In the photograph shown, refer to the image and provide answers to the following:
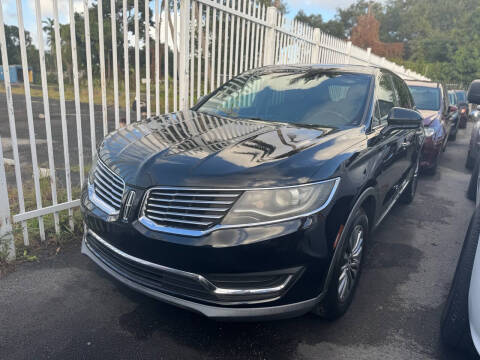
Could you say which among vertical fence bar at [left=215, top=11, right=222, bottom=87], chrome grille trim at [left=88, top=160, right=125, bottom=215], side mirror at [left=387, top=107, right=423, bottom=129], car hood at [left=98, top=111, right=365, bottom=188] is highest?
vertical fence bar at [left=215, top=11, right=222, bottom=87]

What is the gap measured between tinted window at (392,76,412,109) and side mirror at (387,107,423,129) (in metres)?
0.96

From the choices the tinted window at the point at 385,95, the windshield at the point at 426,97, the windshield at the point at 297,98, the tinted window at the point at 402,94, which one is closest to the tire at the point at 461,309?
the windshield at the point at 297,98

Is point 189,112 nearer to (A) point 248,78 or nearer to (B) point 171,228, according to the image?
(A) point 248,78

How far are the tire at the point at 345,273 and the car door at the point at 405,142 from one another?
4.08 ft

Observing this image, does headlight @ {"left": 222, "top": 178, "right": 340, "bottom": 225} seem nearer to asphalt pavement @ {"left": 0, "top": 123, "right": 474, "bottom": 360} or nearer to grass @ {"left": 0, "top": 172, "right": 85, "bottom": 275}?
asphalt pavement @ {"left": 0, "top": 123, "right": 474, "bottom": 360}

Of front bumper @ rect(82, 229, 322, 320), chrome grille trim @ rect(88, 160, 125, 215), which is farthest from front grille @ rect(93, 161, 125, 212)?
front bumper @ rect(82, 229, 322, 320)

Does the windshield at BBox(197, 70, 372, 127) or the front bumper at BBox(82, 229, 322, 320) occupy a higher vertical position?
the windshield at BBox(197, 70, 372, 127)

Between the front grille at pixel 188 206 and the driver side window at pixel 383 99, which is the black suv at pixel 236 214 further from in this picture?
the driver side window at pixel 383 99

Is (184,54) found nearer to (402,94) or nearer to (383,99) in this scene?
(383,99)

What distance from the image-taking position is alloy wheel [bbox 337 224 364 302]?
254 centimetres

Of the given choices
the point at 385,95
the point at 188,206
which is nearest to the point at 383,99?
the point at 385,95

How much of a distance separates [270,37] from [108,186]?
4.97 metres

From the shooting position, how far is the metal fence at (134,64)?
10.6ft

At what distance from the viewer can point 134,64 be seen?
5.50 meters
